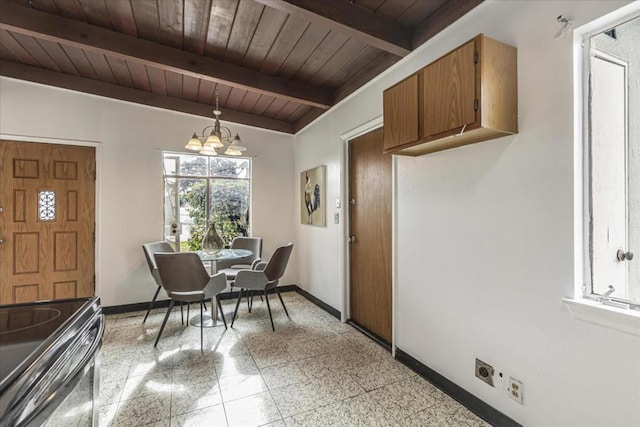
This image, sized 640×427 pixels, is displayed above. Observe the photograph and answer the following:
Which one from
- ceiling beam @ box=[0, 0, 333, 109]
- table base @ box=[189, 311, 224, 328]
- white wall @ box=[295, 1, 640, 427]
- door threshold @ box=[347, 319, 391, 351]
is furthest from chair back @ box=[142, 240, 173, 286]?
white wall @ box=[295, 1, 640, 427]

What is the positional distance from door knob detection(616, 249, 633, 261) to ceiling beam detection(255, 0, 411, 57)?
1767 mm

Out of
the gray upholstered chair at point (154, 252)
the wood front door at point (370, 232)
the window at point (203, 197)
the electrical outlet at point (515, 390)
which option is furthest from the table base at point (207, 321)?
the electrical outlet at point (515, 390)

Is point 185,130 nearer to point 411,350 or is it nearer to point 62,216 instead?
point 62,216

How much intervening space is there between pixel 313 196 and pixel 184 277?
6.08 feet

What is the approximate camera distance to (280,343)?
2.79m

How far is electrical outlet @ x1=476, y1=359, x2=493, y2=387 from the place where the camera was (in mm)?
1739

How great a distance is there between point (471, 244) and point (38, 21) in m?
3.54

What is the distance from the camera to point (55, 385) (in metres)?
0.82

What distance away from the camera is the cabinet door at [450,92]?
151 cm

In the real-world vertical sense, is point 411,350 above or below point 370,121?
below

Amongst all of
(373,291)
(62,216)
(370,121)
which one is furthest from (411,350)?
(62,216)

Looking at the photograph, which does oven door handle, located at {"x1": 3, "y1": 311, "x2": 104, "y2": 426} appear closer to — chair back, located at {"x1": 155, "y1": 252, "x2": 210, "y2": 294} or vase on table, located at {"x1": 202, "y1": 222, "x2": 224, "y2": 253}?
chair back, located at {"x1": 155, "y1": 252, "x2": 210, "y2": 294}

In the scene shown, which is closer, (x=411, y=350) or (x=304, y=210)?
(x=411, y=350)

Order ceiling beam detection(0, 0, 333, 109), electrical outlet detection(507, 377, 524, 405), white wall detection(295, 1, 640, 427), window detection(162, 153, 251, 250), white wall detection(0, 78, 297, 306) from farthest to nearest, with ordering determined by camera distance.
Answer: window detection(162, 153, 251, 250), white wall detection(0, 78, 297, 306), ceiling beam detection(0, 0, 333, 109), electrical outlet detection(507, 377, 524, 405), white wall detection(295, 1, 640, 427)
